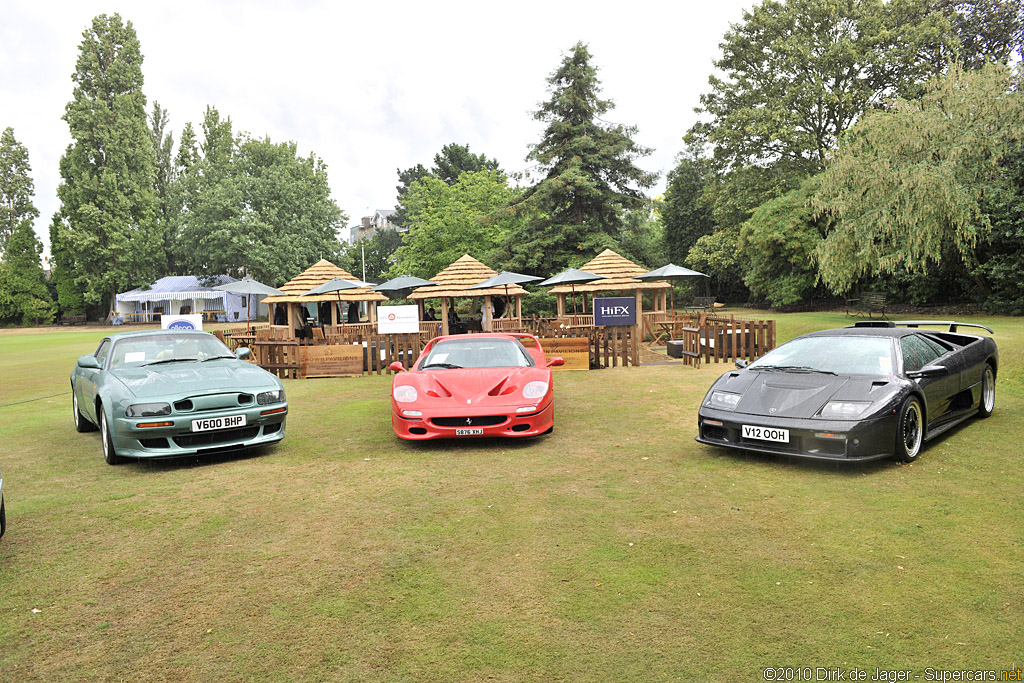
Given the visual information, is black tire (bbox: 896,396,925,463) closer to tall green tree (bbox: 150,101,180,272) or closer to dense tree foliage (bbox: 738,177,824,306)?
dense tree foliage (bbox: 738,177,824,306)

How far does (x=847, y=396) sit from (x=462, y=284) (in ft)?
58.1

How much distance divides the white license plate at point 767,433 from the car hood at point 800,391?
6.7 inches

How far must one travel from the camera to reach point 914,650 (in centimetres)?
296

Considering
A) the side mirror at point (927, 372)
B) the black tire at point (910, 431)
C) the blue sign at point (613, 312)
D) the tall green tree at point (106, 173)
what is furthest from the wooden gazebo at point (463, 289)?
the tall green tree at point (106, 173)

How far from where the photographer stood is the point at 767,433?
629 centimetres

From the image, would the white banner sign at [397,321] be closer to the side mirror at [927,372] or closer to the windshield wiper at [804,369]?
the windshield wiper at [804,369]

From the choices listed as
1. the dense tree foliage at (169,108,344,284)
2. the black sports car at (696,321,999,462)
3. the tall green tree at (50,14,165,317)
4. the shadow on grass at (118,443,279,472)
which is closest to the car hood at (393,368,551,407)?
the shadow on grass at (118,443,279,472)

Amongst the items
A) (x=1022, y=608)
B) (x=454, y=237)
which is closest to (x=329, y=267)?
(x=454, y=237)

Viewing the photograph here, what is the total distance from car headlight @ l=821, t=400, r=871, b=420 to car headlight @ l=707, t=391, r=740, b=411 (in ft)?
2.95

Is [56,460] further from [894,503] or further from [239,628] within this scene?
[894,503]

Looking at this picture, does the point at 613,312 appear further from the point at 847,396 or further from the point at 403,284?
the point at 847,396

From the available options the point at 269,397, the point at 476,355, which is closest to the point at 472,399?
the point at 476,355

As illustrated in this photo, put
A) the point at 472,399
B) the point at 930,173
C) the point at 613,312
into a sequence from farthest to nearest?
the point at 930,173, the point at 613,312, the point at 472,399

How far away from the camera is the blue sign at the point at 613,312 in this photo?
17.0 m
